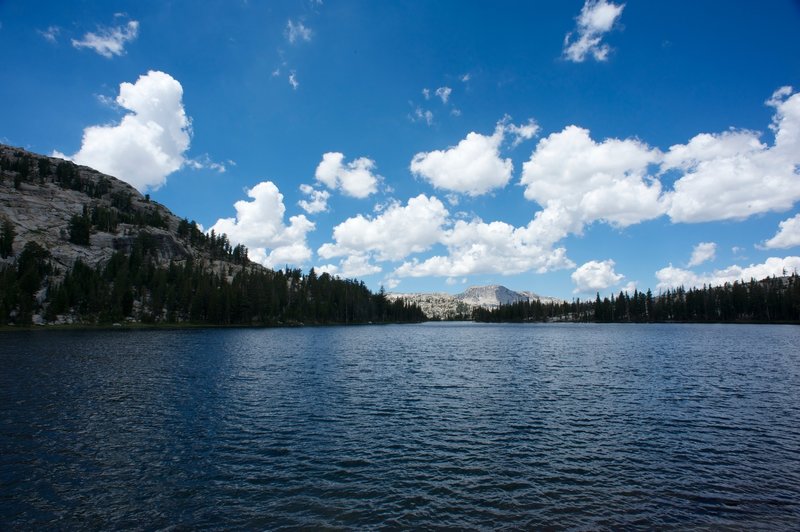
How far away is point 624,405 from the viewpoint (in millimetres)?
43219

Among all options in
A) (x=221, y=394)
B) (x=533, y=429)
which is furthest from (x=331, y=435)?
(x=221, y=394)

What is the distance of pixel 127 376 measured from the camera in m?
58.0

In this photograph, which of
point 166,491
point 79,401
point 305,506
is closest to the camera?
point 305,506

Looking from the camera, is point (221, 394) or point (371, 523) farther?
point (221, 394)

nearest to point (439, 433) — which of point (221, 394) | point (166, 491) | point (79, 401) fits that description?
point (166, 491)

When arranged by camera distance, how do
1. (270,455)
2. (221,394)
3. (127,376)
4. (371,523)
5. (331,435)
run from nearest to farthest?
1. (371,523)
2. (270,455)
3. (331,435)
4. (221,394)
5. (127,376)

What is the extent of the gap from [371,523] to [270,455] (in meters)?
11.7

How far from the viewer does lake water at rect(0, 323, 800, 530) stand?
20781 millimetres

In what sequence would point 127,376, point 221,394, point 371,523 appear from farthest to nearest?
point 127,376, point 221,394, point 371,523

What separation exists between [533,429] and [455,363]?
142 feet

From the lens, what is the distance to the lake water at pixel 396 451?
20781mm

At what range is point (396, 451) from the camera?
29.4 meters

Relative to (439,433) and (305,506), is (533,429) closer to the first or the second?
(439,433)

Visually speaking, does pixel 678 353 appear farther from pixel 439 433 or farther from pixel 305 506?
pixel 305 506
